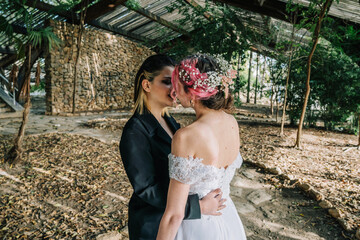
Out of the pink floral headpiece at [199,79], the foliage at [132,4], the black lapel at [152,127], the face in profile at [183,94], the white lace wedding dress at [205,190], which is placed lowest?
the white lace wedding dress at [205,190]

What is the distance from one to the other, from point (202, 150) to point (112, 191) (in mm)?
2755

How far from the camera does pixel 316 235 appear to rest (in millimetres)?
2590

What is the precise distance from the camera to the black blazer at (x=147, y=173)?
1123 mm

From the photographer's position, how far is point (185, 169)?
97 cm

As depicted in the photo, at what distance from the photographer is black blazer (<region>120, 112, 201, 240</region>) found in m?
1.12

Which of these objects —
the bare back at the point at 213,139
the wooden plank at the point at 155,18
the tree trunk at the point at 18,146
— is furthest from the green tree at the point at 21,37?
the wooden plank at the point at 155,18

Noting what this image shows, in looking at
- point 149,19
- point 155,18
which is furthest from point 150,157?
point 149,19

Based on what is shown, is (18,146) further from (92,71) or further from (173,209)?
(92,71)

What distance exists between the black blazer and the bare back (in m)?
0.23

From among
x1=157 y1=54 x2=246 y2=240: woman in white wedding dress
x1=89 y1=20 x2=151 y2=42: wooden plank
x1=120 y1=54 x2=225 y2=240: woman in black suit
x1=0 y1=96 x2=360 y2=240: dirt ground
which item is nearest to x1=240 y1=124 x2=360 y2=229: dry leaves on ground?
x1=0 y1=96 x2=360 y2=240: dirt ground

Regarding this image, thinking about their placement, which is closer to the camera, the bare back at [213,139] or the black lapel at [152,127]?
the bare back at [213,139]

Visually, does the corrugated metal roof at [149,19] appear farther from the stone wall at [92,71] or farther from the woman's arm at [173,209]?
the woman's arm at [173,209]

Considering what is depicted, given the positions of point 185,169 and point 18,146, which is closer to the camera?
point 185,169

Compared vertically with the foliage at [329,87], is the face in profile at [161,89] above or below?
above
